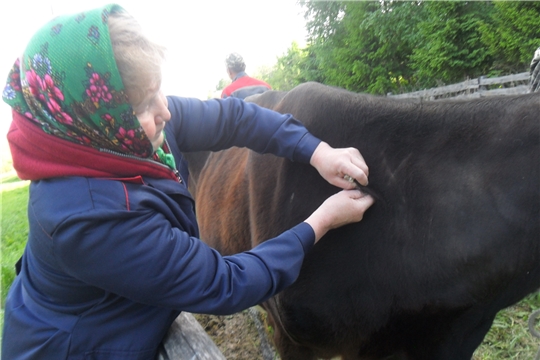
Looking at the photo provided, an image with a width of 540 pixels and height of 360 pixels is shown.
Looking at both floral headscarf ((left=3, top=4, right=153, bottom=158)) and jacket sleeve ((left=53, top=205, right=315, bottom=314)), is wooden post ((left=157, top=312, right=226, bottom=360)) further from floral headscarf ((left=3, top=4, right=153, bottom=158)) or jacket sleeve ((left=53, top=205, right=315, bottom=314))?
floral headscarf ((left=3, top=4, right=153, bottom=158))

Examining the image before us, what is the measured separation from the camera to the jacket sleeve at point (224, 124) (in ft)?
5.92

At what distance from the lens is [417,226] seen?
4.85ft

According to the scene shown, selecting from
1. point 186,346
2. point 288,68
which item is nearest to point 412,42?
point 288,68

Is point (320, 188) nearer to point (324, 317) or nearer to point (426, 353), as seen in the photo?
point (324, 317)

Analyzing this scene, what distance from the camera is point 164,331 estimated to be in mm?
1521

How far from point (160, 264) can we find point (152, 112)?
1.43 feet

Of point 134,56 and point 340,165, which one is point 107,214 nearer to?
point 134,56

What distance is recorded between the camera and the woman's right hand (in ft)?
4.78

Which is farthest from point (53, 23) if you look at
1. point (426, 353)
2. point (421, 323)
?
point (426, 353)

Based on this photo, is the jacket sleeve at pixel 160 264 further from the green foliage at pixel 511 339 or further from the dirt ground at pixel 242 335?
the green foliage at pixel 511 339

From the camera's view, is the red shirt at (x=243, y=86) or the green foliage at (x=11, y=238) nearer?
the green foliage at (x=11, y=238)

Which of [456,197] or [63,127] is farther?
[456,197]

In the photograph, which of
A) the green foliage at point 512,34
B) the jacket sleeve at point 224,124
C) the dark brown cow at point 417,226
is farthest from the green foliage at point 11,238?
the green foliage at point 512,34

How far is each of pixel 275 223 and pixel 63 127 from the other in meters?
0.99
